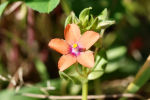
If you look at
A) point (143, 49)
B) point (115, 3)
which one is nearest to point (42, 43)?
point (115, 3)

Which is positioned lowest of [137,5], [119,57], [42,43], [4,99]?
[4,99]

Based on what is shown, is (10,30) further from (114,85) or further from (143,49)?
(143,49)

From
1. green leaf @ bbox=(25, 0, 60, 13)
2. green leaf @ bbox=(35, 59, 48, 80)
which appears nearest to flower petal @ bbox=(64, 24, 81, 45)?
green leaf @ bbox=(25, 0, 60, 13)

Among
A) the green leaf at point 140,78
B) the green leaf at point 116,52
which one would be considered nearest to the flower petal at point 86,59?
the green leaf at point 140,78

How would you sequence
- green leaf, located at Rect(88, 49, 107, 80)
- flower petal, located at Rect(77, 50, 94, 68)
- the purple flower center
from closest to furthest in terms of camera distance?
flower petal, located at Rect(77, 50, 94, 68) → the purple flower center → green leaf, located at Rect(88, 49, 107, 80)

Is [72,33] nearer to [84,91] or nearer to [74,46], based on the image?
[74,46]

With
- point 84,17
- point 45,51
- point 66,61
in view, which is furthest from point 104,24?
point 45,51

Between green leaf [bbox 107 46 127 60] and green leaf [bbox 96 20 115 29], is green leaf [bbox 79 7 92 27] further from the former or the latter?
green leaf [bbox 107 46 127 60]
